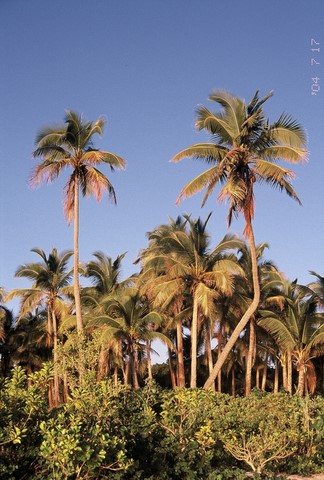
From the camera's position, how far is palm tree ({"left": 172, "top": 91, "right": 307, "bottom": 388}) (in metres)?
23.3

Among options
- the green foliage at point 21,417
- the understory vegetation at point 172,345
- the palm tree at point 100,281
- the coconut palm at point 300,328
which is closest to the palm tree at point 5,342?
the understory vegetation at point 172,345

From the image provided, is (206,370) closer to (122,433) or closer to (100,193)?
(100,193)

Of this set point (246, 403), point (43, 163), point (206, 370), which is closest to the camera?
point (246, 403)

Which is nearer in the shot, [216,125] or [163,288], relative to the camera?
[216,125]

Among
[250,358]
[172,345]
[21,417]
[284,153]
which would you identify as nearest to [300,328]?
[250,358]

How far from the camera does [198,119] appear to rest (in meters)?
24.4

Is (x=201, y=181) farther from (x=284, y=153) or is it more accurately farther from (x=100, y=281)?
(x=100, y=281)

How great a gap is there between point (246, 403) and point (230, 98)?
12.7m

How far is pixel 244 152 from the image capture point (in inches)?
929

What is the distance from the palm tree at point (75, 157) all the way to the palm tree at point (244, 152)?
4148 mm

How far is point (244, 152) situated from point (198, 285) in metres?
7.26

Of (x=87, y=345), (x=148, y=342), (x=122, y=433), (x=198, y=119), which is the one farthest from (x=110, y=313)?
(x=122, y=433)

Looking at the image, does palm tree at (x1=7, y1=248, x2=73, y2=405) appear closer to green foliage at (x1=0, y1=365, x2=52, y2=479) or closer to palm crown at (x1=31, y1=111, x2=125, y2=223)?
palm crown at (x1=31, y1=111, x2=125, y2=223)

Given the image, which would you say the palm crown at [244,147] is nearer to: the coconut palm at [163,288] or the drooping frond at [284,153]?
the drooping frond at [284,153]
